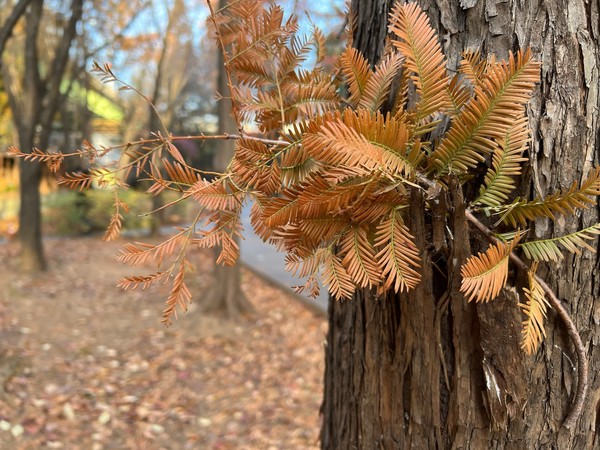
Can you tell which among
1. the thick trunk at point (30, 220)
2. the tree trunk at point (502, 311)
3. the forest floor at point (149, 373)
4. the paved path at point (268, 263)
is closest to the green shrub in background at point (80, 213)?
the paved path at point (268, 263)

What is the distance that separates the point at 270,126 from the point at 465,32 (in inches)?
16.5

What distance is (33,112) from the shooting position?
7465 mm

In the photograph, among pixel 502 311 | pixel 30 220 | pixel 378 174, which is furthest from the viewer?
pixel 30 220

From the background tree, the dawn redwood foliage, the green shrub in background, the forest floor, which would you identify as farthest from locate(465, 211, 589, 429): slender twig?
the green shrub in background

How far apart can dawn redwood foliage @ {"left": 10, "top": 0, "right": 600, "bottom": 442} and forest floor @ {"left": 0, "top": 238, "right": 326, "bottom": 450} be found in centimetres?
307

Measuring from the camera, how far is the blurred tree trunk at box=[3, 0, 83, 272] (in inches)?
287

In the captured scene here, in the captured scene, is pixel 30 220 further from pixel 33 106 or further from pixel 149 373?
pixel 149 373

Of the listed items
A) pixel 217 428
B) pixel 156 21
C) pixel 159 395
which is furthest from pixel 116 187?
pixel 156 21

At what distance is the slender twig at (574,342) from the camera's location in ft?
2.85

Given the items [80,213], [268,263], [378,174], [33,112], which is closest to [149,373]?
[378,174]

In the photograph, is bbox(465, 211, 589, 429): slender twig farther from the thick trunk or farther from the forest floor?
the thick trunk

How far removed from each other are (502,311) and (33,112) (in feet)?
26.6

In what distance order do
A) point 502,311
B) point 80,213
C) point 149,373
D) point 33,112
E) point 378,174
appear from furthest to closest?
point 80,213 < point 33,112 < point 149,373 < point 502,311 < point 378,174

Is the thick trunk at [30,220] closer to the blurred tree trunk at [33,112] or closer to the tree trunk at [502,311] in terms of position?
the blurred tree trunk at [33,112]
